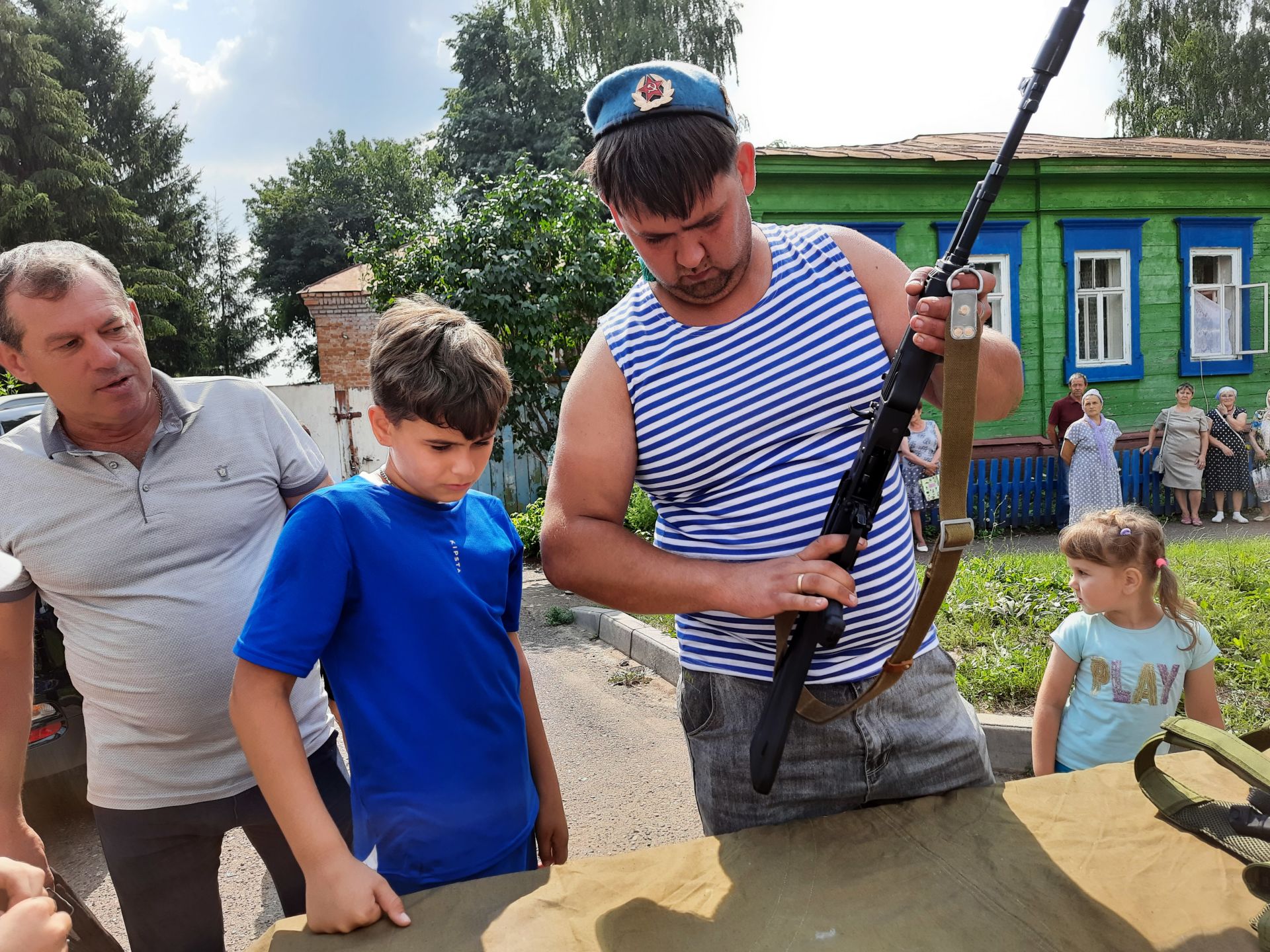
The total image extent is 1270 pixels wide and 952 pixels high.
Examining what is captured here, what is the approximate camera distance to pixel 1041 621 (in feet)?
17.9

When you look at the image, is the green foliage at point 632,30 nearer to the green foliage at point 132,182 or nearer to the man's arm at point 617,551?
the green foliage at point 132,182

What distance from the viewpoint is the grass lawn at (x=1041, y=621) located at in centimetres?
450

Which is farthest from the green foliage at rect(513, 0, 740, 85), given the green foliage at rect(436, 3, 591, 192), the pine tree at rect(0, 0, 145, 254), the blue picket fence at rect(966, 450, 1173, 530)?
the blue picket fence at rect(966, 450, 1173, 530)

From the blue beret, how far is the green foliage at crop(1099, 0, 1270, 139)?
30086 millimetres

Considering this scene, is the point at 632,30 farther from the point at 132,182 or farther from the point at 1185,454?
the point at 1185,454

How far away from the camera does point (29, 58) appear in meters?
25.2

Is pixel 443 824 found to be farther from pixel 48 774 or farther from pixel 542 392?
pixel 542 392

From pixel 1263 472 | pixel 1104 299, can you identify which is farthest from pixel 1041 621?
pixel 1104 299

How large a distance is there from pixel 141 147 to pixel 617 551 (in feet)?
112

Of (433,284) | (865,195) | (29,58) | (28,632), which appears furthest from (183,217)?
(28,632)

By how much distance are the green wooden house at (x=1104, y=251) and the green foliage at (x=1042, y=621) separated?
7.08 meters

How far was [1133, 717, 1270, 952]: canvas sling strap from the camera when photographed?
50.9 inches

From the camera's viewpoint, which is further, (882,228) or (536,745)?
(882,228)

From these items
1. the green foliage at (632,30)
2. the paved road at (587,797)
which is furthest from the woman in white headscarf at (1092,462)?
the green foliage at (632,30)
